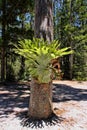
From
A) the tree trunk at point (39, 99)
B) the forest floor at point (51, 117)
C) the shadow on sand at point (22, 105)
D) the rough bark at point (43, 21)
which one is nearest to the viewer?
the forest floor at point (51, 117)

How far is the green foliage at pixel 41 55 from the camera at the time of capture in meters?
4.76

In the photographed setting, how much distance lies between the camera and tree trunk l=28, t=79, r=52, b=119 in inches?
200

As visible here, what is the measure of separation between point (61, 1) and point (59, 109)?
12.8 m

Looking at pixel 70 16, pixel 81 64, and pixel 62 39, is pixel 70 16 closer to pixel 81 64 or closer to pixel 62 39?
pixel 62 39

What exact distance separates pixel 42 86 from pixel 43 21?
→ 1529 mm

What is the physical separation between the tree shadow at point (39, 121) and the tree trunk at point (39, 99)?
0.12m

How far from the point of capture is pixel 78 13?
50.3 feet

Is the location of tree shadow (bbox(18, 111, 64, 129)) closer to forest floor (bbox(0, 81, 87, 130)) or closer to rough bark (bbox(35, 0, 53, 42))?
forest floor (bbox(0, 81, 87, 130))

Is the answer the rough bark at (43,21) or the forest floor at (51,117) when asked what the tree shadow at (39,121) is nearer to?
the forest floor at (51,117)

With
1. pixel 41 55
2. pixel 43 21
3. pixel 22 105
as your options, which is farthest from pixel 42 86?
pixel 22 105

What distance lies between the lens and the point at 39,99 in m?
5.10

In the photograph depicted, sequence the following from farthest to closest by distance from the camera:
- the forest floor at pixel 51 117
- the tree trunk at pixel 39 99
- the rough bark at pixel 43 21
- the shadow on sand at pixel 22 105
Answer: the rough bark at pixel 43 21 < the tree trunk at pixel 39 99 < the shadow on sand at pixel 22 105 < the forest floor at pixel 51 117

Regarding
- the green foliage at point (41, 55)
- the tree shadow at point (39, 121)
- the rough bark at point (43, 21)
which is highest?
the rough bark at point (43, 21)

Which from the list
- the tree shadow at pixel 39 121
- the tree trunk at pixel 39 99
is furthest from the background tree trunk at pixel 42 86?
the tree shadow at pixel 39 121
